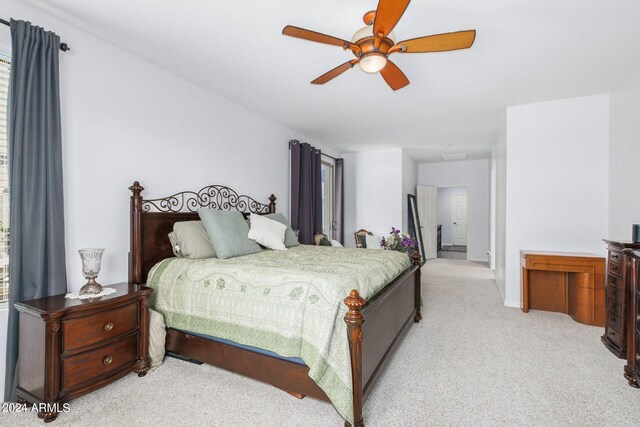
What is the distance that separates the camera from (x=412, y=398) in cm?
205

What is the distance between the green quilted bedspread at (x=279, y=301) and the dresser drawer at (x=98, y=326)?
33cm

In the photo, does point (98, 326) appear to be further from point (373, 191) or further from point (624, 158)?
point (373, 191)

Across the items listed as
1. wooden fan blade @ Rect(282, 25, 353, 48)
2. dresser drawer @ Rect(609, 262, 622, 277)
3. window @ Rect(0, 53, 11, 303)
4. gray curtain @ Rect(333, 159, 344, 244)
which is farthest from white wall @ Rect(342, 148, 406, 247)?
window @ Rect(0, 53, 11, 303)

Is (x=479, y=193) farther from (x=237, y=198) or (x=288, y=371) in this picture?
(x=288, y=371)

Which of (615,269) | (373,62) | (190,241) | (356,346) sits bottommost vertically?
(356,346)

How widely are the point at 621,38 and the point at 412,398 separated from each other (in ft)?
10.4

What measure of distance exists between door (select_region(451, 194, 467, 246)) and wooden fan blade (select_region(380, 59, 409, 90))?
9.44 meters

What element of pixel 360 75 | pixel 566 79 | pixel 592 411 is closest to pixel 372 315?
pixel 592 411

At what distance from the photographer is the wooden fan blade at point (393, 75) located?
220 centimetres

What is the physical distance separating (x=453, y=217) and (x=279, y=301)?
10.4 meters

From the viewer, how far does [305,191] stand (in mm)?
5207

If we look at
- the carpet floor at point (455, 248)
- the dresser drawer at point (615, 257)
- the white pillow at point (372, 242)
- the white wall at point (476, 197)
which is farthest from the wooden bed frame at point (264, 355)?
the carpet floor at point (455, 248)

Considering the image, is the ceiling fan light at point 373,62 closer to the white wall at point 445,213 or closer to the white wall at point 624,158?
the white wall at point 624,158

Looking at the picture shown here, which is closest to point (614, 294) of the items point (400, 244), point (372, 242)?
point (400, 244)
